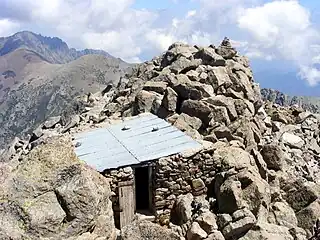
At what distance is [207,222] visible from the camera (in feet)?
60.4

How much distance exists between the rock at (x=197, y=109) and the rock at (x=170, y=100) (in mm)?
814

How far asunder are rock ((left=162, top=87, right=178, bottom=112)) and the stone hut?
358 cm

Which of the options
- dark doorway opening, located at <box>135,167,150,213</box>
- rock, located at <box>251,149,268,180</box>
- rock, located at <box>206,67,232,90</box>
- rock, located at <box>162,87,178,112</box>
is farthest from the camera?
rock, located at <box>206,67,232,90</box>

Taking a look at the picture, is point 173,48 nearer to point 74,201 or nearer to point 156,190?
point 156,190

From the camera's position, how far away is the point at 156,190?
21.2 meters

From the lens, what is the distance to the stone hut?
20391mm

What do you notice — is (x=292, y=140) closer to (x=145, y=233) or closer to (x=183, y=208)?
(x=183, y=208)

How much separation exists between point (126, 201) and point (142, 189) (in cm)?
250

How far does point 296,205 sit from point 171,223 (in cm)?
576

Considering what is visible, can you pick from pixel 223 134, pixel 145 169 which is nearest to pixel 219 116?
pixel 223 134

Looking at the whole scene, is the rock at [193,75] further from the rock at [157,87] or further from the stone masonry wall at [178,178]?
the stone masonry wall at [178,178]

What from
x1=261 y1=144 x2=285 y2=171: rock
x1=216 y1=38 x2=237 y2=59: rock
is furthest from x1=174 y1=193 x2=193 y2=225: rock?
x1=216 y1=38 x2=237 y2=59: rock

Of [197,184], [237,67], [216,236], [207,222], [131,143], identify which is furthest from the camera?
[237,67]

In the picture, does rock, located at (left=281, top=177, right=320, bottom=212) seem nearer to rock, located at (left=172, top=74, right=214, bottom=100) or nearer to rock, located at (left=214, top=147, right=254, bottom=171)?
rock, located at (left=214, top=147, right=254, bottom=171)
